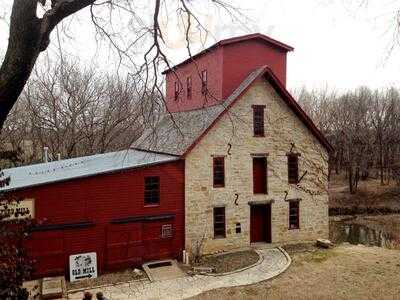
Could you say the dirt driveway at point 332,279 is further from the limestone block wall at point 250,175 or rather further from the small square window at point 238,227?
the small square window at point 238,227

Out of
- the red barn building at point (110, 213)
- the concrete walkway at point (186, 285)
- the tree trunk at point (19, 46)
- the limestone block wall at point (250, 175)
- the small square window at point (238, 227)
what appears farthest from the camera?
the small square window at point (238, 227)

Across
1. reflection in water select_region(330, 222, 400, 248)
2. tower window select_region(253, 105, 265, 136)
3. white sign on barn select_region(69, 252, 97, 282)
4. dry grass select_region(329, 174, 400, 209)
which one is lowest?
reflection in water select_region(330, 222, 400, 248)

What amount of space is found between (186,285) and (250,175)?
7477 mm

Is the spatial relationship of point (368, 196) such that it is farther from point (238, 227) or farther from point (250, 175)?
point (238, 227)

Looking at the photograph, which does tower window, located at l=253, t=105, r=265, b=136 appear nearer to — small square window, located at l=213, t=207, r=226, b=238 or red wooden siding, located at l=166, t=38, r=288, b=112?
red wooden siding, located at l=166, t=38, r=288, b=112

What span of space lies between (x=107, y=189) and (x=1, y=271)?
465 inches

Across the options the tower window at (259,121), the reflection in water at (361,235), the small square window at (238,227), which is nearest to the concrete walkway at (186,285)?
the small square window at (238,227)

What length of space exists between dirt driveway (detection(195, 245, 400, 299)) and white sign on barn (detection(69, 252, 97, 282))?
5459 millimetres

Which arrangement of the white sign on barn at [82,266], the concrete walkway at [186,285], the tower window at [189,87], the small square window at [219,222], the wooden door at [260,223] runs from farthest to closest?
the tower window at [189,87], the wooden door at [260,223], the small square window at [219,222], the white sign on barn at [82,266], the concrete walkway at [186,285]

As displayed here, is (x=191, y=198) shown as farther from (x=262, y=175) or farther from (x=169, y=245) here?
(x=262, y=175)

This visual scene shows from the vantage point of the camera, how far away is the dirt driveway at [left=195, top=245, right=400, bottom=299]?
14.8 metres

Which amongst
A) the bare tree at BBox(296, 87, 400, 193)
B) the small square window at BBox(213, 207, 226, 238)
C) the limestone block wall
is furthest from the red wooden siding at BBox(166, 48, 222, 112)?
the bare tree at BBox(296, 87, 400, 193)

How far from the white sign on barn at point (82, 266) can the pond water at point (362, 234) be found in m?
16.8

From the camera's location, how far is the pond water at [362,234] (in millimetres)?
27031
